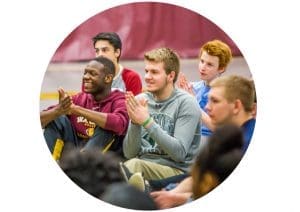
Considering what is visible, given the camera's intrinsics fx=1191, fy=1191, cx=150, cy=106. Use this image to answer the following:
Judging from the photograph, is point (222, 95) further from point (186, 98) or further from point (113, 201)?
point (113, 201)

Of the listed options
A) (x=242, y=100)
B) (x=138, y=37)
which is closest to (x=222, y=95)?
(x=242, y=100)

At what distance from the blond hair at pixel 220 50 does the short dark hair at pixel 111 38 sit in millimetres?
244

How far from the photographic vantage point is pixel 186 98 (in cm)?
348

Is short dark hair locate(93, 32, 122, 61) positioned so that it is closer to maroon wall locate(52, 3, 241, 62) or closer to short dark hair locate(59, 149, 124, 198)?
maroon wall locate(52, 3, 241, 62)

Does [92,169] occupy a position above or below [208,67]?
below

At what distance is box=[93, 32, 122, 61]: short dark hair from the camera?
3498 millimetres

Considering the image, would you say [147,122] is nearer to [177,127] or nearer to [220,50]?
[177,127]

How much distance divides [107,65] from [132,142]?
239 mm

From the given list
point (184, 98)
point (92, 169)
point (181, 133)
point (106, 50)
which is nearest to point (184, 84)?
point (184, 98)

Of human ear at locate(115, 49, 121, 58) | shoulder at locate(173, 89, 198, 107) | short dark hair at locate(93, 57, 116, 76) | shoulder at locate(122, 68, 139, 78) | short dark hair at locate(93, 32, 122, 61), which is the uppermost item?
short dark hair at locate(93, 32, 122, 61)

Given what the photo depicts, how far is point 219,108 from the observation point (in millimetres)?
3473

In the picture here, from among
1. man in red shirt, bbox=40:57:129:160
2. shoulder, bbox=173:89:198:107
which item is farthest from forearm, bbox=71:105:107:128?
shoulder, bbox=173:89:198:107

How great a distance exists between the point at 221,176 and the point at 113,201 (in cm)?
32

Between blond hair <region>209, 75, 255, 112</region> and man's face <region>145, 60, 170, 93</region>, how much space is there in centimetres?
14
